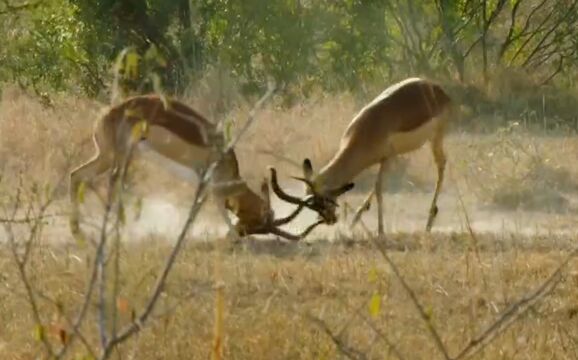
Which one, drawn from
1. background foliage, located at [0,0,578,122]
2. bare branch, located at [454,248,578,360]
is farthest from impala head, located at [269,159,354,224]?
background foliage, located at [0,0,578,122]

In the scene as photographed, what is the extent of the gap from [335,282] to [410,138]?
312 centimetres

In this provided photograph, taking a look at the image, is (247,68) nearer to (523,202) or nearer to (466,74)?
(466,74)

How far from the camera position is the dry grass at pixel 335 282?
19.0 feet

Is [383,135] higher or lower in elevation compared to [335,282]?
higher

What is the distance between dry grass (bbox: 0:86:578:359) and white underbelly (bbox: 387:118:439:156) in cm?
105

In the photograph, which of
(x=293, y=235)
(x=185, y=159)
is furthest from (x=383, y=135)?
(x=185, y=159)

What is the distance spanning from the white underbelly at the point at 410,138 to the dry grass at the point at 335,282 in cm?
105

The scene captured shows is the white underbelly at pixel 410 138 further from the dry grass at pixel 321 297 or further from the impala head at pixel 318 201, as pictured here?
the dry grass at pixel 321 297

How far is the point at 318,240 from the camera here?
9516 mm

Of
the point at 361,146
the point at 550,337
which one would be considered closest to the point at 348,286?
the point at 550,337

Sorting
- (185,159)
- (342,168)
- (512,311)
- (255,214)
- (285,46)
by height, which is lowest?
(512,311)

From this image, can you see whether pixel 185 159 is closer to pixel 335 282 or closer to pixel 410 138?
pixel 410 138

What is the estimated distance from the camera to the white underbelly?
1024 cm

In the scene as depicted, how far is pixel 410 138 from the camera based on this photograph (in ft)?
33.8
